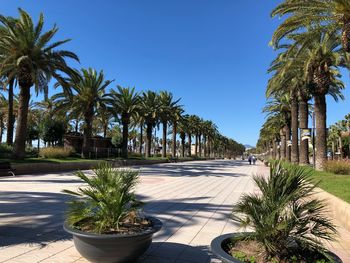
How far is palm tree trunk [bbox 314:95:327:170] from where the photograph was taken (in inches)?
815

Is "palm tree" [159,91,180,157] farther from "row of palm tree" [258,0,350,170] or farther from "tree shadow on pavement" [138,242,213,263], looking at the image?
"tree shadow on pavement" [138,242,213,263]

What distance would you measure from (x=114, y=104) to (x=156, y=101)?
1436cm

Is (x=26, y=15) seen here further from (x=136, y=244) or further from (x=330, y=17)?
(x=136, y=244)

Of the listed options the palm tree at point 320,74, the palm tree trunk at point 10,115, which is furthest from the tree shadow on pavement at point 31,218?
the palm tree trunk at point 10,115

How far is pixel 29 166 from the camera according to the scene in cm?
2061

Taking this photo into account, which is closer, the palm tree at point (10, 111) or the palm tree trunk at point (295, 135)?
the palm tree at point (10, 111)

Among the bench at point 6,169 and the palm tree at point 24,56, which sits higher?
the palm tree at point 24,56

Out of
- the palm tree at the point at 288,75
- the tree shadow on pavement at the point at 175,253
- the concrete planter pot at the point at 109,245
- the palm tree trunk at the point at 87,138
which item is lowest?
the tree shadow on pavement at the point at 175,253

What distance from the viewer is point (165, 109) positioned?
160 feet

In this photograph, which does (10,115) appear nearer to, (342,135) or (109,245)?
(109,245)

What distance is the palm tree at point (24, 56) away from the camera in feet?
73.8

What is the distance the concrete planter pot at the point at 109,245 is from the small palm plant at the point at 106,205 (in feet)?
0.53

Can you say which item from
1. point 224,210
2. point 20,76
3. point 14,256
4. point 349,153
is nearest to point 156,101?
point 20,76

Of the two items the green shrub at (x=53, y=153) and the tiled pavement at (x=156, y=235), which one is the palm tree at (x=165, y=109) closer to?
the green shrub at (x=53, y=153)
